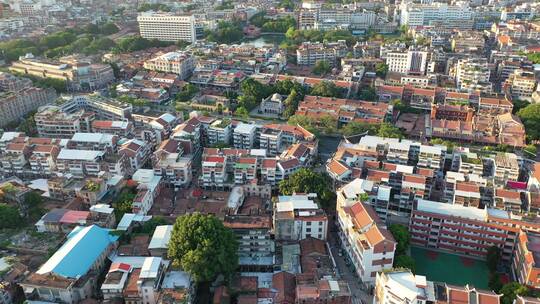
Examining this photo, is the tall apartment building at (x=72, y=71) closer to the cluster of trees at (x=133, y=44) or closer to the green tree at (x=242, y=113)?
the cluster of trees at (x=133, y=44)

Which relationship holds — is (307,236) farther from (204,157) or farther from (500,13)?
(500,13)

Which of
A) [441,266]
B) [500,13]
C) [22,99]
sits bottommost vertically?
[441,266]

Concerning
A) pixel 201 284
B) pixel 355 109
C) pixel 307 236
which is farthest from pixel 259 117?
pixel 201 284

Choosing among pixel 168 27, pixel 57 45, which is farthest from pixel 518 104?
pixel 57 45

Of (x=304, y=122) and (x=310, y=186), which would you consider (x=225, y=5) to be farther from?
(x=310, y=186)

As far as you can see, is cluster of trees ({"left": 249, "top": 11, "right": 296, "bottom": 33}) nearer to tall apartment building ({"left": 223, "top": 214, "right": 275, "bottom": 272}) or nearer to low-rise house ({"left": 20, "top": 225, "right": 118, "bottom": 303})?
tall apartment building ({"left": 223, "top": 214, "right": 275, "bottom": 272})

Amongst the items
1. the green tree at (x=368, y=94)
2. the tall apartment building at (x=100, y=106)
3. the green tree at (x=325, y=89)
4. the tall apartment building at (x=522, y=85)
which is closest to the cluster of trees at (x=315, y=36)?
the green tree at (x=325, y=89)

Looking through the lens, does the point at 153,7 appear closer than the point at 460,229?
No
